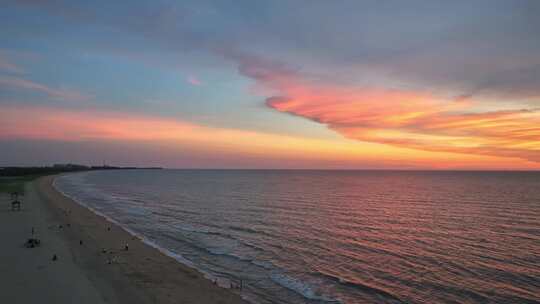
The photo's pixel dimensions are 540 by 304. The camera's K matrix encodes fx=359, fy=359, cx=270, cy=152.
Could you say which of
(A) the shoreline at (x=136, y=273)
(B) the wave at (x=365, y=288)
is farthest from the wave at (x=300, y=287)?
(A) the shoreline at (x=136, y=273)

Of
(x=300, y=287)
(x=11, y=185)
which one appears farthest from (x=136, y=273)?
(x=11, y=185)

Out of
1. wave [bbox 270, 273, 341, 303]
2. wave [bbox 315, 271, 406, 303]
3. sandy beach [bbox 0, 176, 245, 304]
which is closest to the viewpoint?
sandy beach [bbox 0, 176, 245, 304]

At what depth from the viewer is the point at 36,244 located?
22.9m

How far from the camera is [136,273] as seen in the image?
61.1ft

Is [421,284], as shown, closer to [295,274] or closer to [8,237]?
[295,274]

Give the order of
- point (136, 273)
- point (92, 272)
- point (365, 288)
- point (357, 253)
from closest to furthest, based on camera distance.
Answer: point (92, 272) < point (365, 288) < point (136, 273) < point (357, 253)

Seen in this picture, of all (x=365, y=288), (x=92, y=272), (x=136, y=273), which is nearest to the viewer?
(x=92, y=272)

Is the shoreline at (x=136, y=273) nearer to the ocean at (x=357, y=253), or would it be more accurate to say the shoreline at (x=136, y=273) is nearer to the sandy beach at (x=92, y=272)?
the sandy beach at (x=92, y=272)

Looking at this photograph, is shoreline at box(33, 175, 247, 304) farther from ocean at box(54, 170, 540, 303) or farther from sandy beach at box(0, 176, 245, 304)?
ocean at box(54, 170, 540, 303)

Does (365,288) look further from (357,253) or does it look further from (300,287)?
(357,253)

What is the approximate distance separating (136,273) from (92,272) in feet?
6.93

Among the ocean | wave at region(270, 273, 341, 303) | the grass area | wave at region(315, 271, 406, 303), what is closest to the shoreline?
the ocean

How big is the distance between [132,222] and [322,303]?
2775 centimetres

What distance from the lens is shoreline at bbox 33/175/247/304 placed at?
15570 millimetres
